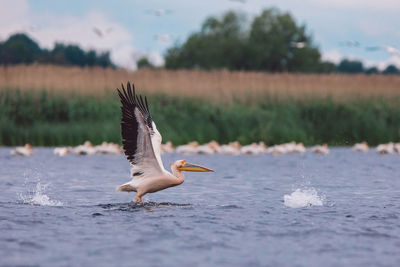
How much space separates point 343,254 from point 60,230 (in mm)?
2550

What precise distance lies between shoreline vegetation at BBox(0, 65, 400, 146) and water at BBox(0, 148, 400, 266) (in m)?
4.40

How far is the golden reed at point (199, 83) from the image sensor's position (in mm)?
18406

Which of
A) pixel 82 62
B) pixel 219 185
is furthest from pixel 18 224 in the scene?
pixel 82 62

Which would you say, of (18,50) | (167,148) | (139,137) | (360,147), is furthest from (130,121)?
(18,50)

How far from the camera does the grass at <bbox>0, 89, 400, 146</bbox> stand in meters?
17.5

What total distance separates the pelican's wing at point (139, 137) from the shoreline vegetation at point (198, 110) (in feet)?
29.4

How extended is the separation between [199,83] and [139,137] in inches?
451

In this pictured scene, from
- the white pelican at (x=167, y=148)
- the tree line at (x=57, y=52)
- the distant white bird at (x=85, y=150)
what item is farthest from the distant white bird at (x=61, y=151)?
the tree line at (x=57, y=52)

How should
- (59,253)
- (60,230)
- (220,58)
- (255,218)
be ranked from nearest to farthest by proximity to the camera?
(59,253), (60,230), (255,218), (220,58)

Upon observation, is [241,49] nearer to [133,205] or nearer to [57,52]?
[57,52]

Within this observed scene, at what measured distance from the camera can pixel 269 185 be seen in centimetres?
1135

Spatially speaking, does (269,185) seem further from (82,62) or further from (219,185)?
(82,62)

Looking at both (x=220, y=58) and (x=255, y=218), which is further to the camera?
(x=220, y=58)

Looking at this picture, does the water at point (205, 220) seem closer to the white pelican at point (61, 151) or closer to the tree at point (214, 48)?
the white pelican at point (61, 151)
